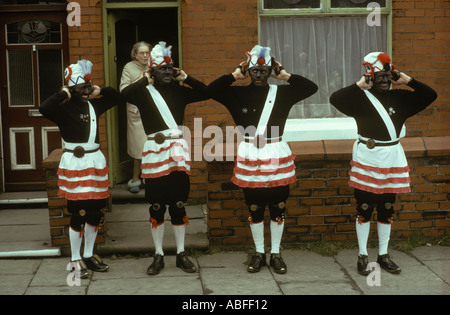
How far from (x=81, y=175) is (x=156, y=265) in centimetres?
104

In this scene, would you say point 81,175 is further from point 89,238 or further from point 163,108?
point 163,108

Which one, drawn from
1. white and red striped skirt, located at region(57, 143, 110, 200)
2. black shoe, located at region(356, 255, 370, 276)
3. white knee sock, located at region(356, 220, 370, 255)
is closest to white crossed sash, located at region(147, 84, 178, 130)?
white and red striped skirt, located at region(57, 143, 110, 200)

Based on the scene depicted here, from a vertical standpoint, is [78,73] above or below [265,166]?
above

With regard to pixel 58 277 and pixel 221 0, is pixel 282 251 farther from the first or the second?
pixel 221 0

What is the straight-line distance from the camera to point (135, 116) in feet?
26.4

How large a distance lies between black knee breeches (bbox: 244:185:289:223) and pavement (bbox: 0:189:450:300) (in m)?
0.49

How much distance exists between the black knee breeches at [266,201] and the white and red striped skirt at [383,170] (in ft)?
2.29

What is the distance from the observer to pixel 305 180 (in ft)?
21.3

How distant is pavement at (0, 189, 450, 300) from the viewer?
17.6 feet

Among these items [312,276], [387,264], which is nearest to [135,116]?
[312,276]

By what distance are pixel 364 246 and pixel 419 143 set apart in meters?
1.42

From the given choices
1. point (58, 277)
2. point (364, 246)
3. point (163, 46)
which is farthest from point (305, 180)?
point (58, 277)

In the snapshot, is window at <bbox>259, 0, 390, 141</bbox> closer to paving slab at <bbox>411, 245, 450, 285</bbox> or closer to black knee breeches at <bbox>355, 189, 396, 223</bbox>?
paving slab at <bbox>411, 245, 450, 285</bbox>

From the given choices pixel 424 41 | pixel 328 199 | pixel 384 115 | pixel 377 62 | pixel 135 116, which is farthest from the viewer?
pixel 135 116
